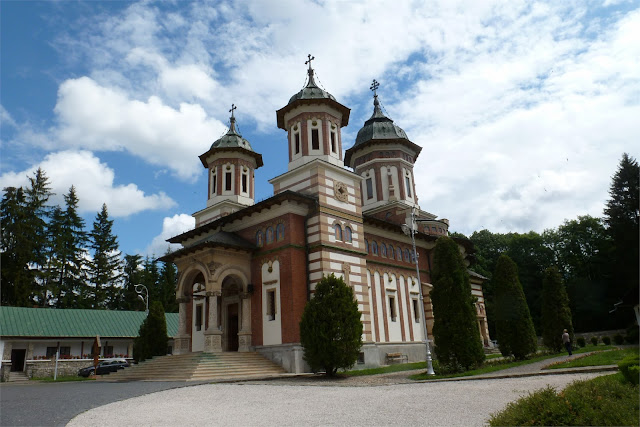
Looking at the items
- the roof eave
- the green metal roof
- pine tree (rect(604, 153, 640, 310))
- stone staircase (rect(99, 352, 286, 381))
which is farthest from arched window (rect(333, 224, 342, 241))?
the green metal roof

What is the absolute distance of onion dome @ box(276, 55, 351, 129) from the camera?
90.7ft

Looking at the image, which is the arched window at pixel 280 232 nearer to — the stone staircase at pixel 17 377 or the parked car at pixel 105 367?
the parked car at pixel 105 367

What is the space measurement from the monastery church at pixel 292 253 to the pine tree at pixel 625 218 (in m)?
18.0

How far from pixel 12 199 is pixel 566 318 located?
49713 mm

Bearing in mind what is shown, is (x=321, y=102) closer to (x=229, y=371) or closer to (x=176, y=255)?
(x=176, y=255)

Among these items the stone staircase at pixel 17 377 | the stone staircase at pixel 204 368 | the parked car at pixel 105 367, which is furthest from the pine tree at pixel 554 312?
the stone staircase at pixel 17 377

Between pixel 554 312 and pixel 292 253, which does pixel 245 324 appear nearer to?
pixel 292 253

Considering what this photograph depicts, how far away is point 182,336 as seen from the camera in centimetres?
2650

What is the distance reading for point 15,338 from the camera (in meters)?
30.6

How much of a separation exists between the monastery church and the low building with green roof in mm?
10672

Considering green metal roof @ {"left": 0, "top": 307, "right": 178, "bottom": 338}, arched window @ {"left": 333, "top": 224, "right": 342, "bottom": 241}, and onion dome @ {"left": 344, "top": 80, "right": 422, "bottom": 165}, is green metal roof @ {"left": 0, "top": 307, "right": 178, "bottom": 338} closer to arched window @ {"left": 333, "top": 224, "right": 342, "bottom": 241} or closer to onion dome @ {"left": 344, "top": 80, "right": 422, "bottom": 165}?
arched window @ {"left": 333, "top": 224, "right": 342, "bottom": 241}

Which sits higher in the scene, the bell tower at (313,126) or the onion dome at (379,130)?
the onion dome at (379,130)

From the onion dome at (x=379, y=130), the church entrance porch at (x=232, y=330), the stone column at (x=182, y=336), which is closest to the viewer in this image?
the stone column at (x=182, y=336)

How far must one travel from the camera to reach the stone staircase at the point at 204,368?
20.2 meters
